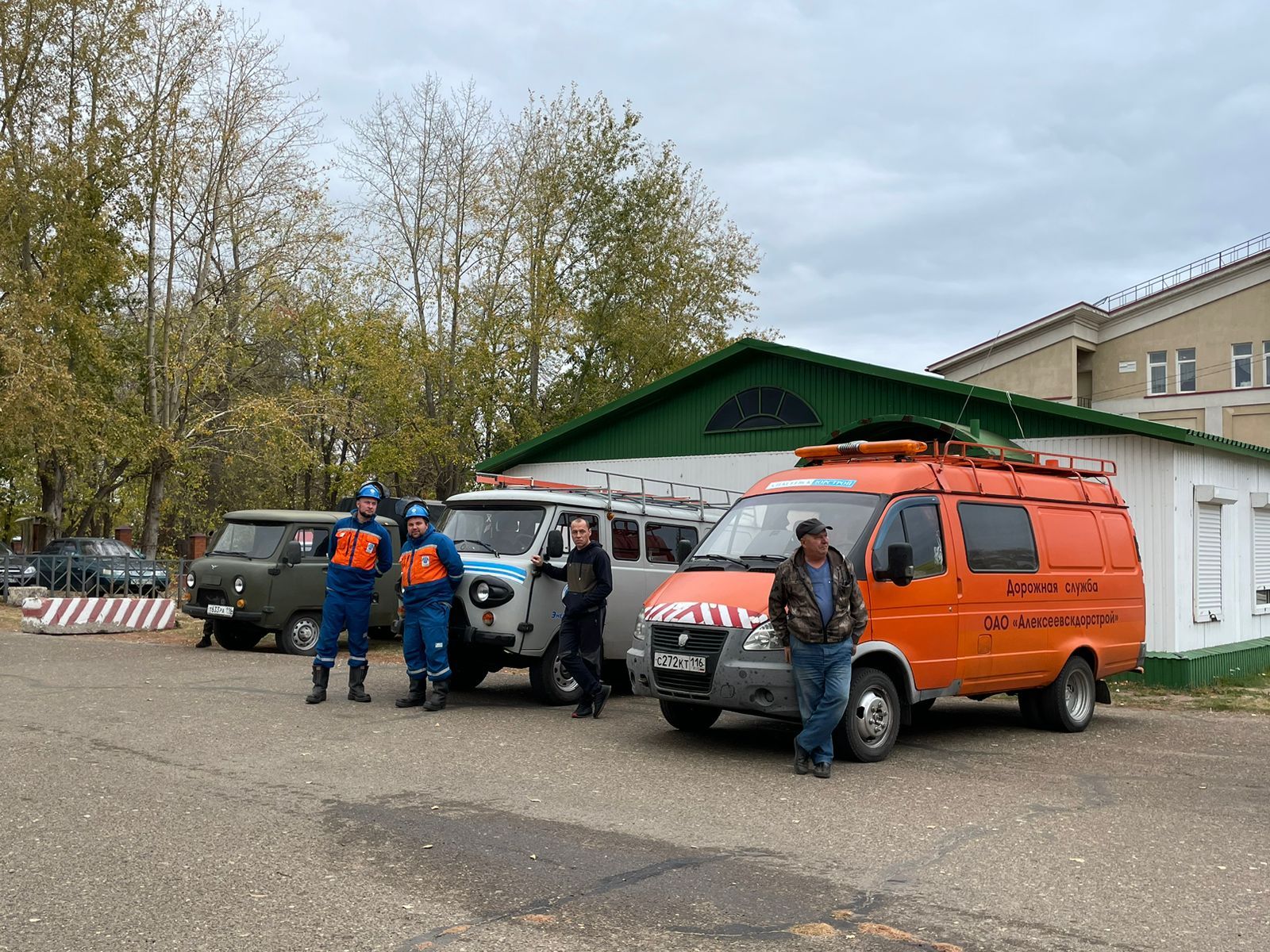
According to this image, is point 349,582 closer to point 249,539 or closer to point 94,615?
point 249,539

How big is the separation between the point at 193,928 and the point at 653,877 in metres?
2.07

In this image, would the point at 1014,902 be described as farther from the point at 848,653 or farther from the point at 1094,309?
the point at 1094,309

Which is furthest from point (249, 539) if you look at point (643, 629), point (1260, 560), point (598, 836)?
point (1260, 560)

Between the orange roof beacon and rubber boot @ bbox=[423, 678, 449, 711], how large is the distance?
2.32 m

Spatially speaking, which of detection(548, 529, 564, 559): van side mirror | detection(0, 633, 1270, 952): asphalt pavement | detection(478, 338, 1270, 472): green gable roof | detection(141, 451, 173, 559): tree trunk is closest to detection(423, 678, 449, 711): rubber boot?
detection(0, 633, 1270, 952): asphalt pavement

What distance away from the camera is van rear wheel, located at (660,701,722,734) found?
1014 cm

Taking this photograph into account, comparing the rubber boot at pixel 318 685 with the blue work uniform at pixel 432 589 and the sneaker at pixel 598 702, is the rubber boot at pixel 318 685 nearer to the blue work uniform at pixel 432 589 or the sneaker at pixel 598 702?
the blue work uniform at pixel 432 589

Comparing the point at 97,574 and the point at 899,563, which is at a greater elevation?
the point at 899,563

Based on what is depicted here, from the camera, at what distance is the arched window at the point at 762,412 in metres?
18.7

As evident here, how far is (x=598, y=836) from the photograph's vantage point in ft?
21.4

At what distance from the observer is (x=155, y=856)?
588 cm


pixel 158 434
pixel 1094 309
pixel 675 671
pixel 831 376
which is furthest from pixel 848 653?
pixel 1094 309

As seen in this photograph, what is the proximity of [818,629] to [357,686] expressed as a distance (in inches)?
210

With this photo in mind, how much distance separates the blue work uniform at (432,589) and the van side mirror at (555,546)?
3.77ft
